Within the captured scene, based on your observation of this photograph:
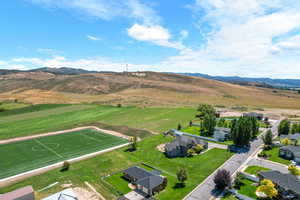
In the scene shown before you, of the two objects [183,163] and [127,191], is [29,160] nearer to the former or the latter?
[127,191]

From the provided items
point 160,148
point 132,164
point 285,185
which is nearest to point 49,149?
point 132,164

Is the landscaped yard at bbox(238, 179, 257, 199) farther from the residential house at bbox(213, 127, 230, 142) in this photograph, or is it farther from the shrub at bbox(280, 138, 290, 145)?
the shrub at bbox(280, 138, 290, 145)

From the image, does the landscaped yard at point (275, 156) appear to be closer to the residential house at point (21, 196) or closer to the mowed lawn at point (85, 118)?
the mowed lawn at point (85, 118)

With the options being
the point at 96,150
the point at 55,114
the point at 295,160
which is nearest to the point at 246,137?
the point at 295,160

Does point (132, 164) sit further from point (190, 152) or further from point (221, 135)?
point (221, 135)

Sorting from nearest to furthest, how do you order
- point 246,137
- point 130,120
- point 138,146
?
point 246,137 < point 138,146 < point 130,120

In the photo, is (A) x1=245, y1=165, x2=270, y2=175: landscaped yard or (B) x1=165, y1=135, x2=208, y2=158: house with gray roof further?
(B) x1=165, y1=135, x2=208, y2=158: house with gray roof

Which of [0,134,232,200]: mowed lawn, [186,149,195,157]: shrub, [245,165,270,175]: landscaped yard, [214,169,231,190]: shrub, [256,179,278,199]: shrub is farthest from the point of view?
[186,149,195,157]: shrub

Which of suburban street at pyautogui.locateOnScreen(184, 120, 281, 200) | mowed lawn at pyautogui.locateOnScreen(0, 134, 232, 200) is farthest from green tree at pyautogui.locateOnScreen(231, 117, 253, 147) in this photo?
mowed lawn at pyautogui.locateOnScreen(0, 134, 232, 200)
